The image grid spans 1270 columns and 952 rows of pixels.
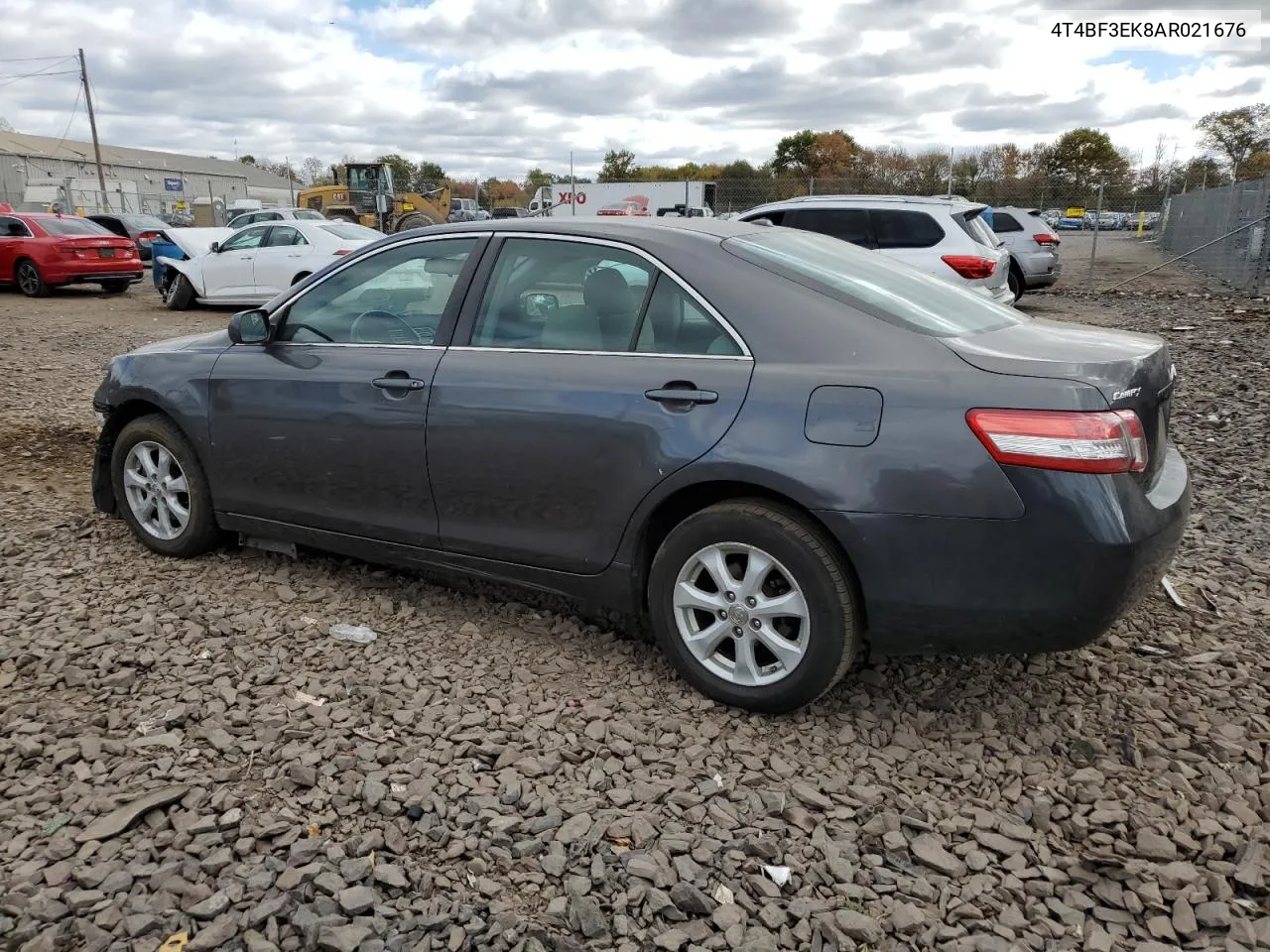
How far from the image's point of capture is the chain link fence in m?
16.2

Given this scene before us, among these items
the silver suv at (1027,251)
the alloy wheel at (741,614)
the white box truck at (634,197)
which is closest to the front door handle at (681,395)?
the alloy wheel at (741,614)

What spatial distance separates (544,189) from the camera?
136 ft

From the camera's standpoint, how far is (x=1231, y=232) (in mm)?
17094

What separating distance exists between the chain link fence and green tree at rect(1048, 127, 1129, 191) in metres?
2.98

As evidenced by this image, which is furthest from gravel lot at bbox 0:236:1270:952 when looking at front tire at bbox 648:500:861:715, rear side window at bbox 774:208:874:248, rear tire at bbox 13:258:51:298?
rear tire at bbox 13:258:51:298

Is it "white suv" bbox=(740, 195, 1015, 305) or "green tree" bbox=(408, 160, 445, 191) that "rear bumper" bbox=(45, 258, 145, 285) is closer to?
"white suv" bbox=(740, 195, 1015, 305)

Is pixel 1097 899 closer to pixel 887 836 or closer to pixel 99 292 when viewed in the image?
pixel 887 836

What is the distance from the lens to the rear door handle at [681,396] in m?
3.14

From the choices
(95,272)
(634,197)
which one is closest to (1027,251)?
(95,272)

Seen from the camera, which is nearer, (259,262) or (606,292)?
(606,292)

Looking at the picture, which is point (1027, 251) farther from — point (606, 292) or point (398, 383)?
point (398, 383)

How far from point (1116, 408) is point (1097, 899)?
131 centimetres

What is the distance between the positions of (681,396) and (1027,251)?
15393mm

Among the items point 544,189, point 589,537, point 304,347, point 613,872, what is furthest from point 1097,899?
point 544,189
